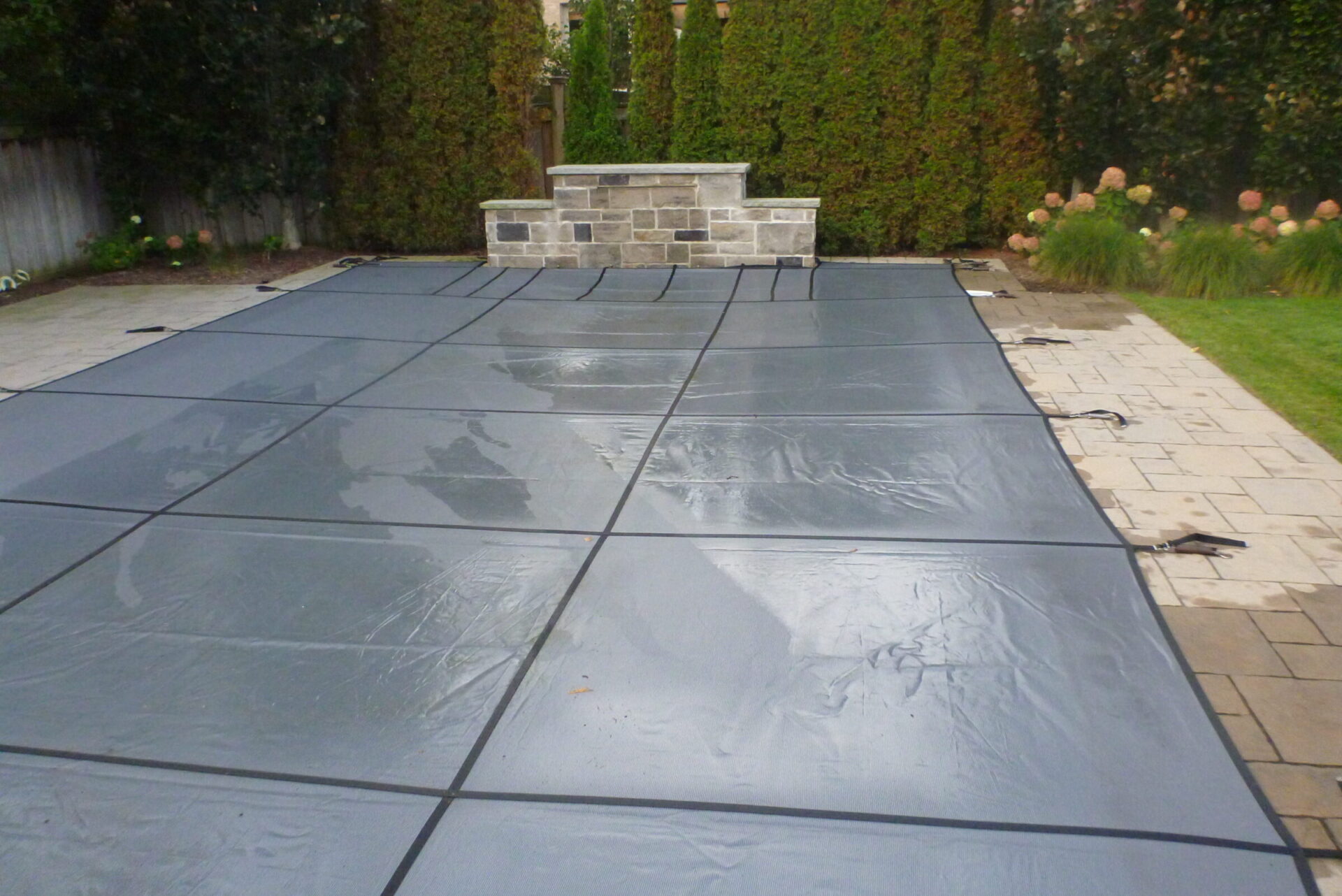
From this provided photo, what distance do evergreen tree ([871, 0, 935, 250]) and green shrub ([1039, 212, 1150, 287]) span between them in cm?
140

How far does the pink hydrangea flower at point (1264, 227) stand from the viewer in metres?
6.78

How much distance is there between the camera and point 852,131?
806 centimetres

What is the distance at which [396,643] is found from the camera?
9.29 feet

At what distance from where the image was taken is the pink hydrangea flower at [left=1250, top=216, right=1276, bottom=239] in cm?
678

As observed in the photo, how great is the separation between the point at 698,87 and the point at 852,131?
51.4 inches

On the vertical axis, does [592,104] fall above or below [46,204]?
above

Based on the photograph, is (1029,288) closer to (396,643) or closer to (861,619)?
(861,619)

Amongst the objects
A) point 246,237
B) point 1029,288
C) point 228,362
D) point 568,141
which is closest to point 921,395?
point 1029,288

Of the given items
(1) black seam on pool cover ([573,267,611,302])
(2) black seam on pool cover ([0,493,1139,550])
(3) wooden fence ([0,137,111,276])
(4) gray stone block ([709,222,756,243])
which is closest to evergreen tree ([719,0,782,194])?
(4) gray stone block ([709,222,756,243])

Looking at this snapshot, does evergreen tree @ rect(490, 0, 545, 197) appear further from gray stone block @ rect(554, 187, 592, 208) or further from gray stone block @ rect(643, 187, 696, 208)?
gray stone block @ rect(643, 187, 696, 208)

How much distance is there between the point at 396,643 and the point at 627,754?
821 mm

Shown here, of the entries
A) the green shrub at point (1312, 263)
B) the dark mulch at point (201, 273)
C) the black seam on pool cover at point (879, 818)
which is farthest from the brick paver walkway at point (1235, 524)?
the dark mulch at point (201, 273)

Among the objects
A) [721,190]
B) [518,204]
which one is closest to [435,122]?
[518,204]

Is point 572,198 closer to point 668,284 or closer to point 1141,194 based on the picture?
point 668,284
